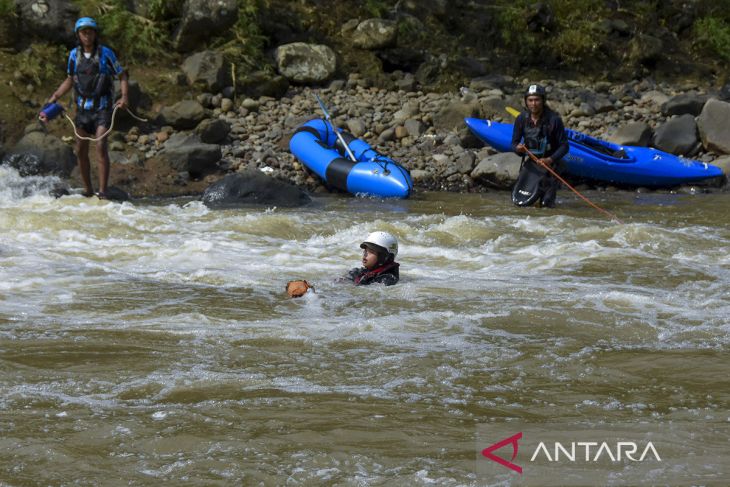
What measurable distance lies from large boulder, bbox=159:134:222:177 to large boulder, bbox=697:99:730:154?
616 cm

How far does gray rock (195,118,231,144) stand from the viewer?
1260 centimetres

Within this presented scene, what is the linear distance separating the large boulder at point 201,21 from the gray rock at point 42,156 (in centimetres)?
312

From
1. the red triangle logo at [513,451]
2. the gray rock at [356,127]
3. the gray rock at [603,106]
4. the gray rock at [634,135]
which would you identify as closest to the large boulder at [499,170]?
the gray rock at [356,127]

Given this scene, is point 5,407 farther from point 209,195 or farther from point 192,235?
point 209,195

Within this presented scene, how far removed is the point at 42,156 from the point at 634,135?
285 inches

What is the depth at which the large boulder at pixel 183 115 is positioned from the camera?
42.2ft

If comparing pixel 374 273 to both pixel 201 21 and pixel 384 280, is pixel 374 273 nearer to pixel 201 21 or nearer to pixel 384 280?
pixel 384 280

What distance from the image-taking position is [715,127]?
13297mm

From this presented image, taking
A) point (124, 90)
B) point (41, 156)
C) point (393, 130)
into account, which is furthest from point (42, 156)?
point (393, 130)

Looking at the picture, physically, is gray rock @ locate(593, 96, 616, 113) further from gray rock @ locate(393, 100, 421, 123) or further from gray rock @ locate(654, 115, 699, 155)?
gray rock @ locate(393, 100, 421, 123)

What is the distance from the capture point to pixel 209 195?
1081 cm

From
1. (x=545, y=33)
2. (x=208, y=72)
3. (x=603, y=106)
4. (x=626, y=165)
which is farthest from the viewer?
(x=545, y=33)

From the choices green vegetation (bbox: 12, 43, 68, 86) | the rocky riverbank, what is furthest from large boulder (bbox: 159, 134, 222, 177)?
green vegetation (bbox: 12, 43, 68, 86)

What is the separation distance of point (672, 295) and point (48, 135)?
26.0 ft
